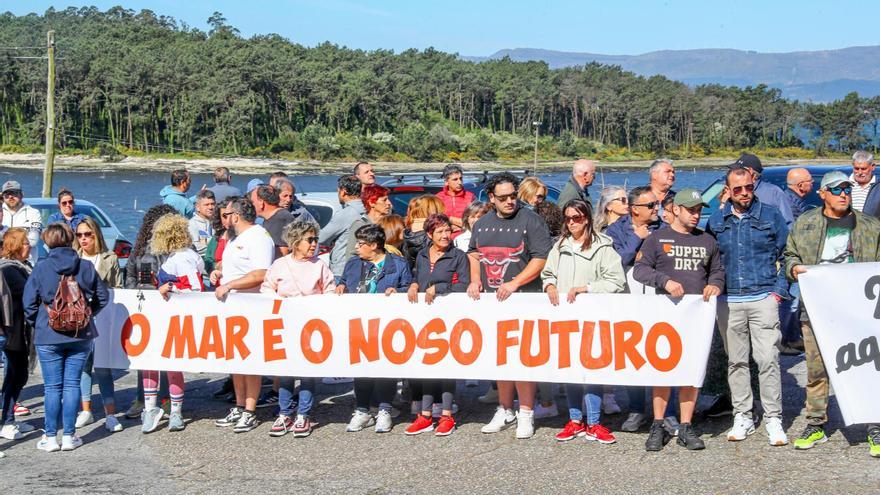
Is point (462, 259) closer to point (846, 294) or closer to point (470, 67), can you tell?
point (846, 294)

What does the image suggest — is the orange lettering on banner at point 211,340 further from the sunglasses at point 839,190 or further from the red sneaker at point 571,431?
the sunglasses at point 839,190

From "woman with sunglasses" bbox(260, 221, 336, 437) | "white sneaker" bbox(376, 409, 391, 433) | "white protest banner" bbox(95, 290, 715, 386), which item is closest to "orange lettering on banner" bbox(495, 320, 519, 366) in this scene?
"white protest banner" bbox(95, 290, 715, 386)

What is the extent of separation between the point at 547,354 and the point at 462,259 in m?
0.97

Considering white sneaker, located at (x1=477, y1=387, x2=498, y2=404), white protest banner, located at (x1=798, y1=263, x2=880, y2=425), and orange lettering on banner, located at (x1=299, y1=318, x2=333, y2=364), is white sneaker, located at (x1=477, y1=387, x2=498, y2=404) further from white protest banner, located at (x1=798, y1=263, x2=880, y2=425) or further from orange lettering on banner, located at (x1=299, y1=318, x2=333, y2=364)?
white protest banner, located at (x1=798, y1=263, x2=880, y2=425)

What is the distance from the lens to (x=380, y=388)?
842cm

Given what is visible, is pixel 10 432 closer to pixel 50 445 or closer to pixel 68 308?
pixel 50 445

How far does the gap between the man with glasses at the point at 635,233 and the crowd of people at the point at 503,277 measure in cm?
2

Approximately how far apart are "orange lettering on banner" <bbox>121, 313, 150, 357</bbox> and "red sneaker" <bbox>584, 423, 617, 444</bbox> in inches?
140

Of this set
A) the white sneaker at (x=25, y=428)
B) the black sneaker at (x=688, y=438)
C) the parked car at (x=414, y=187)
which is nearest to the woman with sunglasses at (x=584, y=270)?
the black sneaker at (x=688, y=438)

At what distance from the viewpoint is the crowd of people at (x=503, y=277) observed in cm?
745

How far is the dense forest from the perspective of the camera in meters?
129

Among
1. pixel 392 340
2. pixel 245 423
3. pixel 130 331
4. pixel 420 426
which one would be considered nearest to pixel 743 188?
pixel 392 340

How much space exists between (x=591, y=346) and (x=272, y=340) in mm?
2466

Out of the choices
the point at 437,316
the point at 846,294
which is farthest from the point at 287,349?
the point at 846,294
